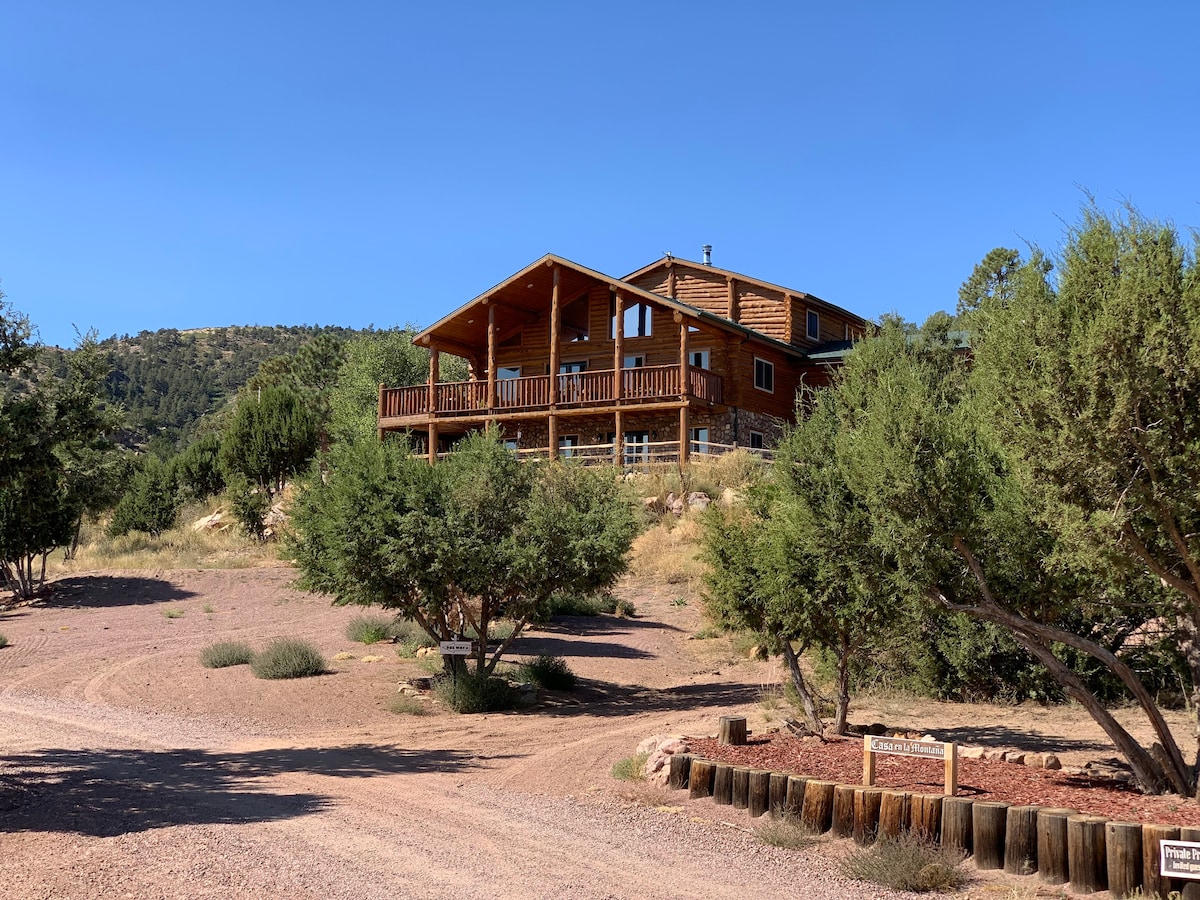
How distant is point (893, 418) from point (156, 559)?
31.8 m

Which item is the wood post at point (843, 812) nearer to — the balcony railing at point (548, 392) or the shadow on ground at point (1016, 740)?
the shadow on ground at point (1016, 740)

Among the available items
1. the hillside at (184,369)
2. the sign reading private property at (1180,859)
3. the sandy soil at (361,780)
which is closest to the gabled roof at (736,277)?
the sandy soil at (361,780)

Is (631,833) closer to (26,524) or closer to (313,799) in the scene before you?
(313,799)

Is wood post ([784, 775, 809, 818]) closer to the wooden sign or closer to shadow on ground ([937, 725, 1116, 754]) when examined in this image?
the wooden sign

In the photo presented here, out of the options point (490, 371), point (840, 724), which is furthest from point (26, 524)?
point (840, 724)

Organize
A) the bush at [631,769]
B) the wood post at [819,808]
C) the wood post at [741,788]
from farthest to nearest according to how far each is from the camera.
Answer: the bush at [631,769] → the wood post at [741,788] → the wood post at [819,808]

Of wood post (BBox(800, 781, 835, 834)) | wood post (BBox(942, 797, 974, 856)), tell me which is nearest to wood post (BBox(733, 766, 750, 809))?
wood post (BBox(800, 781, 835, 834))

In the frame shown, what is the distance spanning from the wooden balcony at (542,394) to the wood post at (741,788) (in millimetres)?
24855

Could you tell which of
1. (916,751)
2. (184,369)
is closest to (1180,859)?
(916,751)

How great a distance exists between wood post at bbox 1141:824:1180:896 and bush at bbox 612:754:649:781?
17.2 feet

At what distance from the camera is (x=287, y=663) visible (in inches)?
739

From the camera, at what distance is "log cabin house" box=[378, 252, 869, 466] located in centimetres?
3622

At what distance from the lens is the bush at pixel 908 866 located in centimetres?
789

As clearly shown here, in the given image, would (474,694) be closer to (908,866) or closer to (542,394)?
(908,866)
